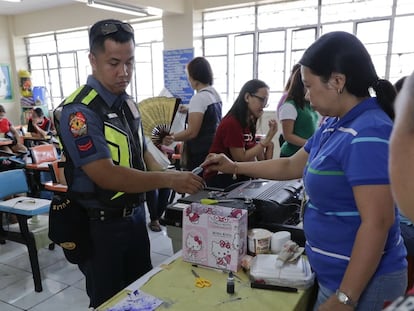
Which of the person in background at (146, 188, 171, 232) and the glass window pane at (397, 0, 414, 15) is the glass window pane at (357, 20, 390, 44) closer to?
the glass window pane at (397, 0, 414, 15)

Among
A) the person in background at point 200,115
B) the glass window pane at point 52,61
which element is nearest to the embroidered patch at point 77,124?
the person in background at point 200,115

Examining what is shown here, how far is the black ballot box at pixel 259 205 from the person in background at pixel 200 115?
1.11 meters

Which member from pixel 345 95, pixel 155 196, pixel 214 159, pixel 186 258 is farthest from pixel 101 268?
pixel 155 196

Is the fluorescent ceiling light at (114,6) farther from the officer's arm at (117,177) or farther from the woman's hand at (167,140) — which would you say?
the officer's arm at (117,177)

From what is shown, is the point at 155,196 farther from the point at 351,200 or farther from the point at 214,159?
the point at 351,200

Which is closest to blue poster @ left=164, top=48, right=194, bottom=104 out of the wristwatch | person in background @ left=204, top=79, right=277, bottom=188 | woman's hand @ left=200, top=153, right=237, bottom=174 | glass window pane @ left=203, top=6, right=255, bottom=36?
glass window pane @ left=203, top=6, right=255, bottom=36

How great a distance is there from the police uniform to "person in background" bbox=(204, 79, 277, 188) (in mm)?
821

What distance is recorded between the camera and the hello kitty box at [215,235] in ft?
3.72

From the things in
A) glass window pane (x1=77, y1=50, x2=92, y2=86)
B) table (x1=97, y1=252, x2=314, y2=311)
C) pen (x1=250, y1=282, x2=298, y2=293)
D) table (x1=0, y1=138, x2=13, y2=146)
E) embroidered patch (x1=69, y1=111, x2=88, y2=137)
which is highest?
glass window pane (x1=77, y1=50, x2=92, y2=86)

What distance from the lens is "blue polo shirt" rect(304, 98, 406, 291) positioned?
0.84 meters

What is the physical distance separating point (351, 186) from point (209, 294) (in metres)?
0.54

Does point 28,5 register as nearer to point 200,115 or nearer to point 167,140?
point 200,115

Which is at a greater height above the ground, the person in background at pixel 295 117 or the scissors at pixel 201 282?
the person in background at pixel 295 117

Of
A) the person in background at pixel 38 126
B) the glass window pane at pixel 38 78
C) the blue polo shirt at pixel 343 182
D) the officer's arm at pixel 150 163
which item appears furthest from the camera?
the glass window pane at pixel 38 78
